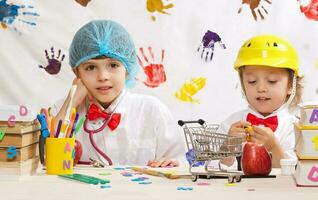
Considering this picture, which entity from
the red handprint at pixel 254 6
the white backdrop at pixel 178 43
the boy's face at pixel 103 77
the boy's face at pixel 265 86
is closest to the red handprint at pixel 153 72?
the white backdrop at pixel 178 43

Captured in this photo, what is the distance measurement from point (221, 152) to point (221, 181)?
0.06 m

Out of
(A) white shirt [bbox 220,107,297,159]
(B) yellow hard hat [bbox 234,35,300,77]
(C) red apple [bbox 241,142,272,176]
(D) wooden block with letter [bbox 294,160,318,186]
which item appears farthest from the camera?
(A) white shirt [bbox 220,107,297,159]

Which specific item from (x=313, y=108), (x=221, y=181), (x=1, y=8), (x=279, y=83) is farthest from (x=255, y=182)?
(x=1, y=8)

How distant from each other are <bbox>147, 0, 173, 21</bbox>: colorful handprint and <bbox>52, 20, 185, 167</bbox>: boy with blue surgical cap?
1.09 feet

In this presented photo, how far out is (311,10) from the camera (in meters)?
2.45

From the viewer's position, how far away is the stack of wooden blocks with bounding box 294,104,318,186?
3.62 ft

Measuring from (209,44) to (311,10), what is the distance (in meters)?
0.48

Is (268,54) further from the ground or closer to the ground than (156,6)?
closer to the ground

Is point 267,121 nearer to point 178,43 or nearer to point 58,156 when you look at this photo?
point 178,43

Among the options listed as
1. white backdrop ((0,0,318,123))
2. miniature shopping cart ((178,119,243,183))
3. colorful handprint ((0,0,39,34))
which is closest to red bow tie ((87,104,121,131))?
white backdrop ((0,0,318,123))

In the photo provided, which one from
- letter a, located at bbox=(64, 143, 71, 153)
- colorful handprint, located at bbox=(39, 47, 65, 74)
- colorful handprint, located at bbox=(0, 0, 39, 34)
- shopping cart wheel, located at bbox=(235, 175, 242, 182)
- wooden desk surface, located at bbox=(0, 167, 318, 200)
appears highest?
colorful handprint, located at bbox=(0, 0, 39, 34)

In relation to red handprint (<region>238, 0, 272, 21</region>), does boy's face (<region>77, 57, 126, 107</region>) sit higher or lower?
lower

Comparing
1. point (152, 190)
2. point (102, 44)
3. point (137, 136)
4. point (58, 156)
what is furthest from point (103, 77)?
point (152, 190)

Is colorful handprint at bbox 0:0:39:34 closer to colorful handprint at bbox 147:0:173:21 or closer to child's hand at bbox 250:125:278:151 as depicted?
colorful handprint at bbox 147:0:173:21
